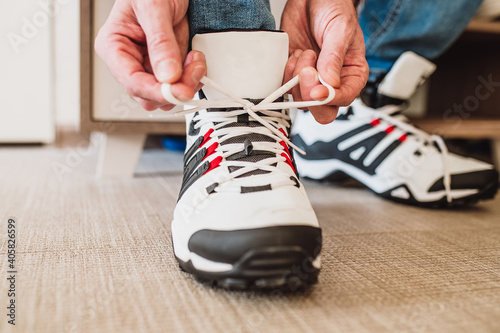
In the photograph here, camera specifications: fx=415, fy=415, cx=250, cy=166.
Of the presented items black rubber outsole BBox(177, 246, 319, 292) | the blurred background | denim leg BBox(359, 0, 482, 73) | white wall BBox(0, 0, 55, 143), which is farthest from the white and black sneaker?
white wall BBox(0, 0, 55, 143)

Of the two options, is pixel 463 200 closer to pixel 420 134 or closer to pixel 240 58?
pixel 420 134

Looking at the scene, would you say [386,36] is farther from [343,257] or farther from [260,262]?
[260,262]

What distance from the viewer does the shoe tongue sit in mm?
447

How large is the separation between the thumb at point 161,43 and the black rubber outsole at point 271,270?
0.17m

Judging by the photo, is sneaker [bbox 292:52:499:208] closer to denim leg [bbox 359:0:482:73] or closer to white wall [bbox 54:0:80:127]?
denim leg [bbox 359:0:482:73]

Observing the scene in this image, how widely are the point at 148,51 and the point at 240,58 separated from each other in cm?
10

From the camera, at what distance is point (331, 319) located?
1.05ft

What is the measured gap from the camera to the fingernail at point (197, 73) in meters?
0.39

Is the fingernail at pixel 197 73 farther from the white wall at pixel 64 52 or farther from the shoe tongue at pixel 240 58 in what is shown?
the white wall at pixel 64 52

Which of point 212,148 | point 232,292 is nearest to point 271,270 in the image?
point 232,292

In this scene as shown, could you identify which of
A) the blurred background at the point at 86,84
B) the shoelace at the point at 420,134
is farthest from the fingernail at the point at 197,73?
the shoelace at the point at 420,134

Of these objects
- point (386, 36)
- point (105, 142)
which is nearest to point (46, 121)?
point (105, 142)

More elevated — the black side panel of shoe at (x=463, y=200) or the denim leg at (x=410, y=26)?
the denim leg at (x=410, y=26)

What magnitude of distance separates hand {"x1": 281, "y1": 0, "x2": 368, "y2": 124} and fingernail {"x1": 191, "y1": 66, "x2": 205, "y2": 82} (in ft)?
0.36
